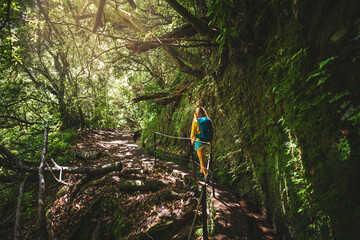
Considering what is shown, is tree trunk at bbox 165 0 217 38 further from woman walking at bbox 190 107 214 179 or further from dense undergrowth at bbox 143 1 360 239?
woman walking at bbox 190 107 214 179

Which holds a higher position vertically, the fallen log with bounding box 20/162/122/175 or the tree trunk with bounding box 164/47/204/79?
the tree trunk with bounding box 164/47/204/79

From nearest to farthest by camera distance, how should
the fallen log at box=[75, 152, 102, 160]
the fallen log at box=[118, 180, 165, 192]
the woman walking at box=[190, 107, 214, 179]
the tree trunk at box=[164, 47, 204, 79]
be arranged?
the woman walking at box=[190, 107, 214, 179], the fallen log at box=[118, 180, 165, 192], the tree trunk at box=[164, 47, 204, 79], the fallen log at box=[75, 152, 102, 160]

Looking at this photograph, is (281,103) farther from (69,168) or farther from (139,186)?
(69,168)

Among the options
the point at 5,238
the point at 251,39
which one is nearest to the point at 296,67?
the point at 251,39

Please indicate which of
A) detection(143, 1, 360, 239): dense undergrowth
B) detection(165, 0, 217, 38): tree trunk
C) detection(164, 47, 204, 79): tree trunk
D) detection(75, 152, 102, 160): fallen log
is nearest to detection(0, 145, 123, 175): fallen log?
detection(75, 152, 102, 160): fallen log

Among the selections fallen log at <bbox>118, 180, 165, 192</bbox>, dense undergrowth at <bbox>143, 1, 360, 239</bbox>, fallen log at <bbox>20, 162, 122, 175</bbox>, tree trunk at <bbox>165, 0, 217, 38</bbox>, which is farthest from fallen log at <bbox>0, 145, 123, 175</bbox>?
tree trunk at <bbox>165, 0, 217, 38</bbox>

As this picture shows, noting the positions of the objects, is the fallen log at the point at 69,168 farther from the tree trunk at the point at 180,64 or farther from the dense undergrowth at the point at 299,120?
the tree trunk at the point at 180,64

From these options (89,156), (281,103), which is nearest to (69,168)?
(89,156)

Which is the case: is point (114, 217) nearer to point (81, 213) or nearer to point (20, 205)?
point (81, 213)

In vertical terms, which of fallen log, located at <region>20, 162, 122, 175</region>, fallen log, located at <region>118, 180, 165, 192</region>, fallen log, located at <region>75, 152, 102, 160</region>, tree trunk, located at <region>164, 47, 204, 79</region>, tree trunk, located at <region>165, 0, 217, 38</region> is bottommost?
fallen log, located at <region>118, 180, 165, 192</region>

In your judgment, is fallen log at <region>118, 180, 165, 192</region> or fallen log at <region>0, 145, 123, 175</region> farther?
fallen log at <region>0, 145, 123, 175</region>

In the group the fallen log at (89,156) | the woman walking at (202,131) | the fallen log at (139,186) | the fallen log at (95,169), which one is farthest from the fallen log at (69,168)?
the woman walking at (202,131)

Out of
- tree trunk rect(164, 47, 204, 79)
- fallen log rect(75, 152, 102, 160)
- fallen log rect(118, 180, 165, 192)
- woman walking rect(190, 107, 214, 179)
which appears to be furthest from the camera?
fallen log rect(75, 152, 102, 160)

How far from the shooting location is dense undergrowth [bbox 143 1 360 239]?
1.53 meters
